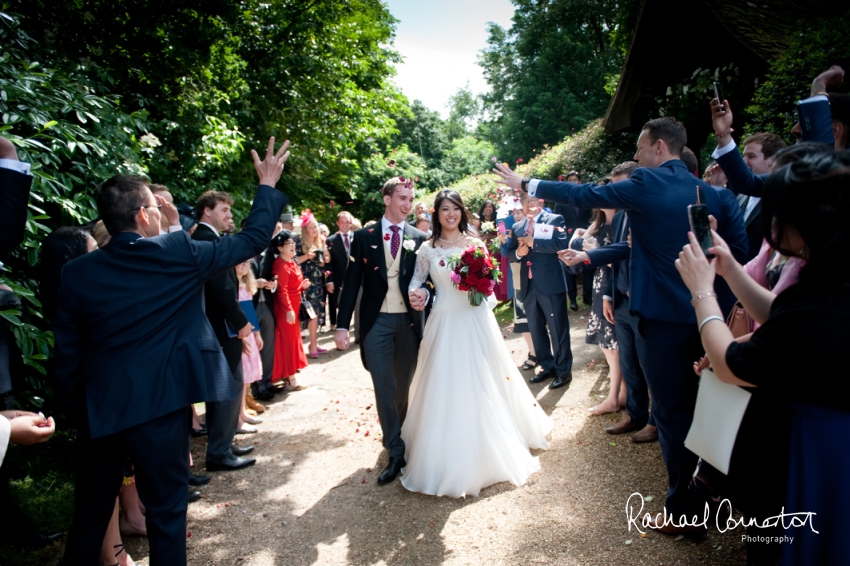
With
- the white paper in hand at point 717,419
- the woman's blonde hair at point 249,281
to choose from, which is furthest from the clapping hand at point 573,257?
the woman's blonde hair at point 249,281

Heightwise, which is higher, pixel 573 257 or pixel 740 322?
pixel 573 257

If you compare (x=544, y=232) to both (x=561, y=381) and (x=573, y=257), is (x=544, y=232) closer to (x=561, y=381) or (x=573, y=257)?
(x=561, y=381)

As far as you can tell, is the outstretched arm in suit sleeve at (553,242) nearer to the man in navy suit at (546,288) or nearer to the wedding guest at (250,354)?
the man in navy suit at (546,288)

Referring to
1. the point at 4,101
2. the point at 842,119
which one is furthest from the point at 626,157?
the point at 4,101

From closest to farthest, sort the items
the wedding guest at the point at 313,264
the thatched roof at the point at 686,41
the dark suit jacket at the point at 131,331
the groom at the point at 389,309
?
the dark suit jacket at the point at 131,331 → the groom at the point at 389,309 → the thatched roof at the point at 686,41 → the wedding guest at the point at 313,264

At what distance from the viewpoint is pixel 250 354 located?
606 cm

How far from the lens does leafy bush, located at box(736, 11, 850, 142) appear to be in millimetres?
5250

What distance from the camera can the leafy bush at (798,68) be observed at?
17.2ft

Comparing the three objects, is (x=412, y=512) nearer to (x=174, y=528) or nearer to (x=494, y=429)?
(x=494, y=429)

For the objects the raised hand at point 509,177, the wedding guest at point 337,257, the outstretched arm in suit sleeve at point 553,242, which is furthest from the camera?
the wedding guest at point 337,257

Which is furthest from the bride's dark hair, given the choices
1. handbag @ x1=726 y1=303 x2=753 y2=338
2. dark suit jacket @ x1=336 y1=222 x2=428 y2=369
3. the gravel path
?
handbag @ x1=726 y1=303 x2=753 y2=338

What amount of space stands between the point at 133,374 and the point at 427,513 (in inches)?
95.8

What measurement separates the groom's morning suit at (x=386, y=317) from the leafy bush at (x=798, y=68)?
414cm

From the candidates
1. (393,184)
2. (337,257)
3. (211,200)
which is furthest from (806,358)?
(337,257)
